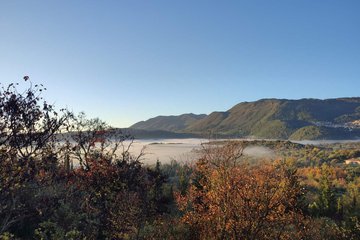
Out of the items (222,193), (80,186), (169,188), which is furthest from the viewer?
(169,188)

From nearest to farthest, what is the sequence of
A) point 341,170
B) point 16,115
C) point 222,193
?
1. point 16,115
2. point 222,193
3. point 341,170

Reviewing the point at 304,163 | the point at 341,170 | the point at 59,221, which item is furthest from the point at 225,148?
the point at 304,163

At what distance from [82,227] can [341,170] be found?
42.5 m

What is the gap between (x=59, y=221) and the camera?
21.1 metres

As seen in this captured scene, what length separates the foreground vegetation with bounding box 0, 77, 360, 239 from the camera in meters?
9.07

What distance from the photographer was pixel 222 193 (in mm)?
13273

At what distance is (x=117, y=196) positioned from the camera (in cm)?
1964

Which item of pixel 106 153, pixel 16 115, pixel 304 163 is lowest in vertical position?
pixel 304 163

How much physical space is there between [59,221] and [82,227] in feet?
4.64

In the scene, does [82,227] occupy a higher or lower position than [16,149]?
lower

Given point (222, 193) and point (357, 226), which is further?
point (357, 226)

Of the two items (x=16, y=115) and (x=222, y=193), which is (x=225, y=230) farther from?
(x=16, y=115)

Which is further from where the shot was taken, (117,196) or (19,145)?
(117,196)

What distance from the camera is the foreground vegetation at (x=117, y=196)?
9.07m
